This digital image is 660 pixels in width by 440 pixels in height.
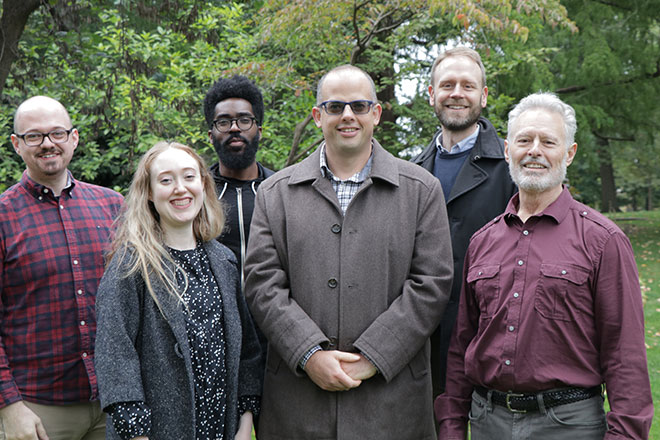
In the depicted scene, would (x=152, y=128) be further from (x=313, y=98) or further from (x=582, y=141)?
(x=582, y=141)

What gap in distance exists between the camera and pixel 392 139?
27.9 ft

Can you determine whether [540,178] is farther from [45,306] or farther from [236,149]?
[45,306]

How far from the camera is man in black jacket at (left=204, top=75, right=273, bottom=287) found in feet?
11.8

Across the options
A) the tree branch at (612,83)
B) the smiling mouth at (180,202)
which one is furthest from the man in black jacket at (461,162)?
the tree branch at (612,83)

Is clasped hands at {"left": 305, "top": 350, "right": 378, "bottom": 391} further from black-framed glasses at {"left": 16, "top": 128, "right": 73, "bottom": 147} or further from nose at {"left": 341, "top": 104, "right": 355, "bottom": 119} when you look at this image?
black-framed glasses at {"left": 16, "top": 128, "right": 73, "bottom": 147}

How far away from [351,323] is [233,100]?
1686mm

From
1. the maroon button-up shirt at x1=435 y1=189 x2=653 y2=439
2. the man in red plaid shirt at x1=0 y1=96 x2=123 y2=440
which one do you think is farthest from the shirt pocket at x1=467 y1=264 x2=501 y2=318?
the man in red plaid shirt at x1=0 y1=96 x2=123 y2=440

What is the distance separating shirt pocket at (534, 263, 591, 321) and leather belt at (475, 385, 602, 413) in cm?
28

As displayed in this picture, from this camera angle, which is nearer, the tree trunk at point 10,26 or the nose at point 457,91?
the nose at point 457,91

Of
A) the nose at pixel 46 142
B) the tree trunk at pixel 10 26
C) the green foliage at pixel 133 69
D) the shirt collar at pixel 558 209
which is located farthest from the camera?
the green foliage at pixel 133 69

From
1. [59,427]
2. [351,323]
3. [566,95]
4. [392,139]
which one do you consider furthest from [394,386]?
[566,95]

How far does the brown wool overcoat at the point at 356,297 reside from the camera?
110 inches

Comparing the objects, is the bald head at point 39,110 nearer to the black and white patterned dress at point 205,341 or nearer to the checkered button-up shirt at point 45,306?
the checkered button-up shirt at point 45,306

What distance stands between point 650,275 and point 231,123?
10758 millimetres
